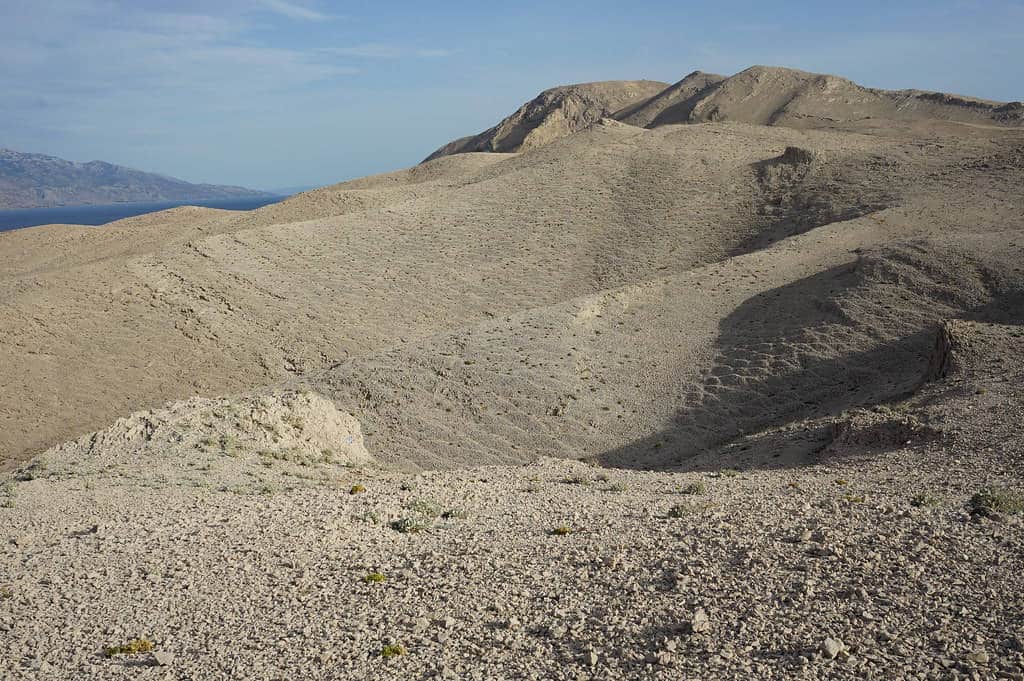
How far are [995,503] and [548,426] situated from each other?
11792mm

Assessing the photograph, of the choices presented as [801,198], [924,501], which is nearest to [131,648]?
[924,501]

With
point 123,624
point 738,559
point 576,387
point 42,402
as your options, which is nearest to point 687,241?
point 576,387

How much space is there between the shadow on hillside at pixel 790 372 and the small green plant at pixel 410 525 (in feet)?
25.3

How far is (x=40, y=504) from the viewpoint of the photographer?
10570 millimetres

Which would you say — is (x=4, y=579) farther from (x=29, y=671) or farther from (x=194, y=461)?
(x=194, y=461)

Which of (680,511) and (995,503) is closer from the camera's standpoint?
(995,503)

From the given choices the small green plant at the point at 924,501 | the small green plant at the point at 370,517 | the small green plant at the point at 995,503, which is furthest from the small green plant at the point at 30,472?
the small green plant at the point at 995,503

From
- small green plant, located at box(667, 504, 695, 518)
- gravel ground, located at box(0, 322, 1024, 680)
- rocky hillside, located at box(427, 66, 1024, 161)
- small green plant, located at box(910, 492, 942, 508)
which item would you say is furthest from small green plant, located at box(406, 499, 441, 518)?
rocky hillside, located at box(427, 66, 1024, 161)

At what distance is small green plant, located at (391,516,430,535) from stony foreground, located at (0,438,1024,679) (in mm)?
36

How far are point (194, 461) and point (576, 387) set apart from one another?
10.9m

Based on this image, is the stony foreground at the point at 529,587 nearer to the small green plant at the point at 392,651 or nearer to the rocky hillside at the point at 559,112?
the small green plant at the point at 392,651

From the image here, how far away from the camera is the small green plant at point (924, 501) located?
8.57 meters

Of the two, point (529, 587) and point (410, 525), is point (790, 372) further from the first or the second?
point (529, 587)

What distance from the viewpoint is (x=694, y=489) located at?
10555 millimetres
